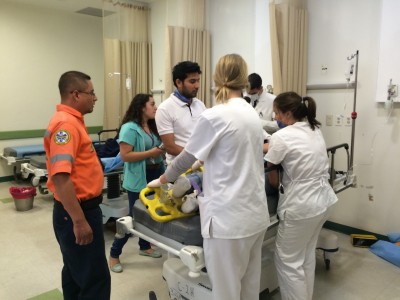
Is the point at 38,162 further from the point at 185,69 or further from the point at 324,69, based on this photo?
the point at 324,69

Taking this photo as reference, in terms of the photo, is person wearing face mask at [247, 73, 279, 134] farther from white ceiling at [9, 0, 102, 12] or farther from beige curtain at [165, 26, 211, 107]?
white ceiling at [9, 0, 102, 12]

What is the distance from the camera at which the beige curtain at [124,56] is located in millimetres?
4496

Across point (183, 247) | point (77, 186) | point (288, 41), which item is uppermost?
point (288, 41)

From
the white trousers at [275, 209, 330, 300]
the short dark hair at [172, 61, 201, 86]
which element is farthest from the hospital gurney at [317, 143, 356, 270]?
the short dark hair at [172, 61, 201, 86]

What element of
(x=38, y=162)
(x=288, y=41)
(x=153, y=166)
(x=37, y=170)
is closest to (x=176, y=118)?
(x=153, y=166)

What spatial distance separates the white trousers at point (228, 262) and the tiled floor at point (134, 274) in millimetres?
866

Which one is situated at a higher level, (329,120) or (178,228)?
(329,120)

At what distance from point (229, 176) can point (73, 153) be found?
2.24ft

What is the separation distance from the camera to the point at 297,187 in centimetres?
185

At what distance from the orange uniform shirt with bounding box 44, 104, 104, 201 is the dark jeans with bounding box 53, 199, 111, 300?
0.11 metres

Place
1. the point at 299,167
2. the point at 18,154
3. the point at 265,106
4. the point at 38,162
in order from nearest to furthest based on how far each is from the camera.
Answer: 1. the point at 299,167
2. the point at 265,106
3. the point at 38,162
4. the point at 18,154

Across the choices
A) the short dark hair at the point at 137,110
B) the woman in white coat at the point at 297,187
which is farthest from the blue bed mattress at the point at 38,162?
the woman in white coat at the point at 297,187

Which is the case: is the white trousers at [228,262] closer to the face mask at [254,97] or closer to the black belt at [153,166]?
the black belt at [153,166]

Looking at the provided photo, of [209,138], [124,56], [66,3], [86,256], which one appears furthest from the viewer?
[66,3]
